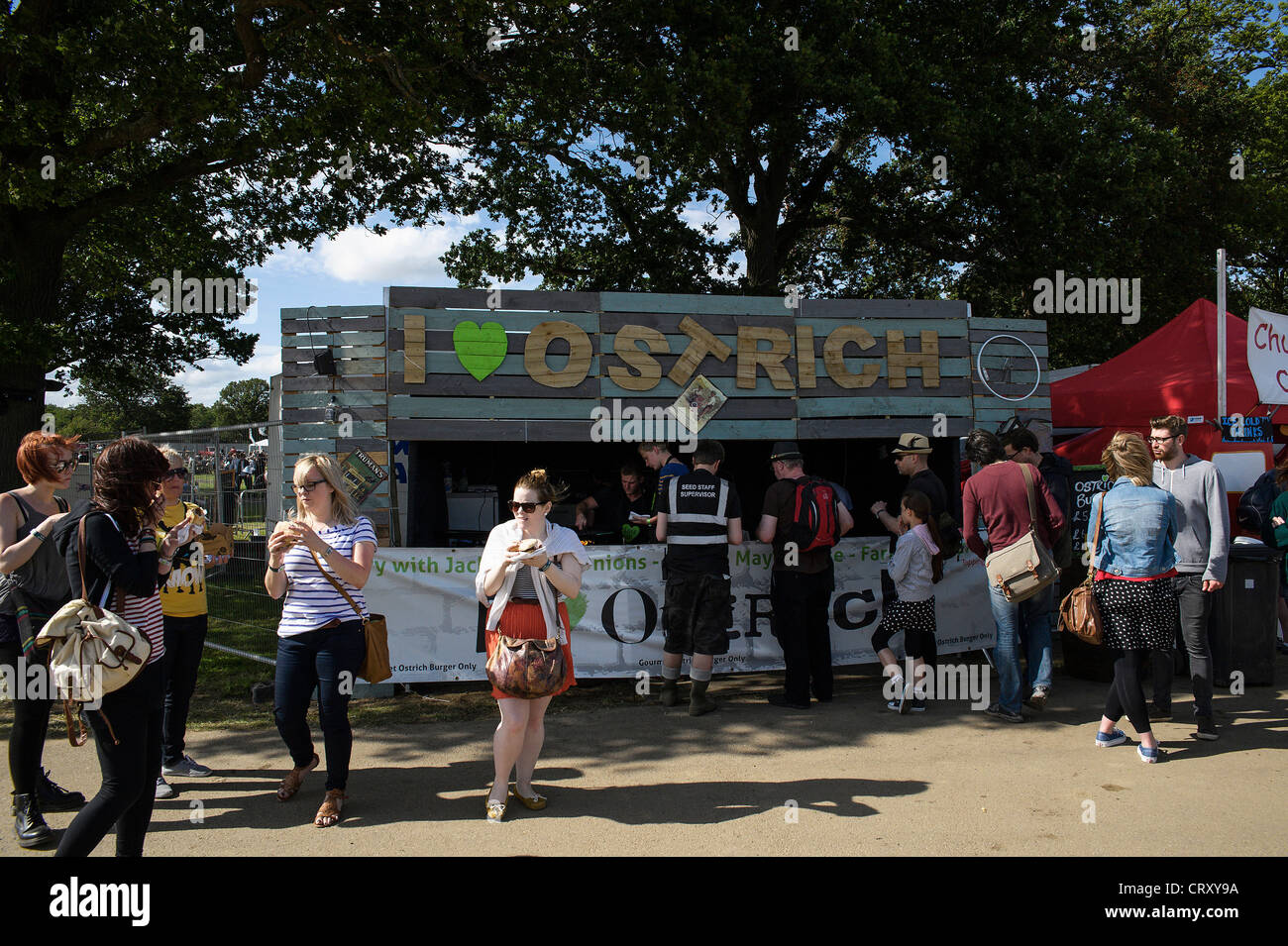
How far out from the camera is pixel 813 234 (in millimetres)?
18641

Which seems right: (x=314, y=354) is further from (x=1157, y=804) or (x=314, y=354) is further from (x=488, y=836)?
(x=1157, y=804)

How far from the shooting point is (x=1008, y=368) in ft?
27.8

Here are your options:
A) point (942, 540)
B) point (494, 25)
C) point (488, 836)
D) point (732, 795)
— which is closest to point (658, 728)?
point (732, 795)

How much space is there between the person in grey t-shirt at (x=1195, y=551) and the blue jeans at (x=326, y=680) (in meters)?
4.88

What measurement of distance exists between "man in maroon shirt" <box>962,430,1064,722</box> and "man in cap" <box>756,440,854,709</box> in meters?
1.06

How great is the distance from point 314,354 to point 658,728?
4.09 meters

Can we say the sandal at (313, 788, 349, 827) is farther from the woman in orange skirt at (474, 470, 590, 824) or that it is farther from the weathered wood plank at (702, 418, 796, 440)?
the weathered wood plank at (702, 418, 796, 440)

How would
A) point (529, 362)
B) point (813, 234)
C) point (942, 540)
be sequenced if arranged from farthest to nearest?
point (813, 234) → point (529, 362) → point (942, 540)

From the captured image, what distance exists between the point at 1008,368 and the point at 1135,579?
373cm

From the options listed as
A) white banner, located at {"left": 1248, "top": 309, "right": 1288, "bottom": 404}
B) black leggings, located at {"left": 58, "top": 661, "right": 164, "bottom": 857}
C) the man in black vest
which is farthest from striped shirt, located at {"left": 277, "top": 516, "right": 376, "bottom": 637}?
white banner, located at {"left": 1248, "top": 309, "right": 1288, "bottom": 404}

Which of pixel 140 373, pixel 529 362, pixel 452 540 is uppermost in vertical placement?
pixel 140 373

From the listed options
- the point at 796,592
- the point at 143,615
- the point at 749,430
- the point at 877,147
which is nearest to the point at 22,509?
the point at 143,615

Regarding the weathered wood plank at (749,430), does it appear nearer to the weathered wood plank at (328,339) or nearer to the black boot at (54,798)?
the weathered wood plank at (328,339)

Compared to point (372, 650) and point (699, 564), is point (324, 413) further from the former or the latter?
point (699, 564)
